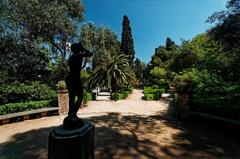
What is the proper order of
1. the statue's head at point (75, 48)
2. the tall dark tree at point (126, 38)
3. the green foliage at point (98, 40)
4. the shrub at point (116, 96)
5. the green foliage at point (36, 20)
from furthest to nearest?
the tall dark tree at point (126, 38)
the green foliage at point (98, 40)
the shrub at point (116, 96)
the green foliage at point (36, 20)
the statue's head at point (75, 48)

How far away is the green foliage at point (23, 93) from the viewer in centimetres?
1145

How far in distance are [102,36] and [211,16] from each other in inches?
580

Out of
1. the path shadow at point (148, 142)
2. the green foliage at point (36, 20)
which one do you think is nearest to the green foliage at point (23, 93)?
the path shadow at point (148, 142)

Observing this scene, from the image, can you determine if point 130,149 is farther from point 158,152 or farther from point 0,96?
point 0,96

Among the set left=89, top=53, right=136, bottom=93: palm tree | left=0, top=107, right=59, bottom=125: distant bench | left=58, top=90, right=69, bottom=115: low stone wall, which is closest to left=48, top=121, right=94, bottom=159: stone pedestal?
left=0, top=107, right=59, bottom=125: distant bench

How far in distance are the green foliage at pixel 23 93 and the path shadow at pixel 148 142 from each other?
16.0 ft

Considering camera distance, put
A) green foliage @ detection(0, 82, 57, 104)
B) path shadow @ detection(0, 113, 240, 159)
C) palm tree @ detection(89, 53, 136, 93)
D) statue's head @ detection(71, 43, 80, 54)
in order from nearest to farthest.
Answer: statue's head @ detection(71, 43, 80, 54) < path shadow @ detection(0, 113, 240, 159) < green foliage @ detection(0, 82, 57, 104) < palm tree @ detection(89, 53, 136, 93)

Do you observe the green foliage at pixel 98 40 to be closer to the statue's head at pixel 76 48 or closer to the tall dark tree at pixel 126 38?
the tall dark tree at pixel 126 38

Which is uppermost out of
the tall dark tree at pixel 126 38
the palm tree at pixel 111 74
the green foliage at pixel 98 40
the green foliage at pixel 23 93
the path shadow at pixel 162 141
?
the tall dark tree at pixel 126 38

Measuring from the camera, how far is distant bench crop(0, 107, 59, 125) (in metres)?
9.11

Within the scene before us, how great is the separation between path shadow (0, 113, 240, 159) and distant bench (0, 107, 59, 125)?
7.91 feet

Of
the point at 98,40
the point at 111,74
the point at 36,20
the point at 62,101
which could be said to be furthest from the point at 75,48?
the point at 98,40

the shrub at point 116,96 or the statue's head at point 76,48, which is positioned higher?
the statue's head at point 76,48

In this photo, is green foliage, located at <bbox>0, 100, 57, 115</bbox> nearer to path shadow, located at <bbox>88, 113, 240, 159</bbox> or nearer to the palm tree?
path shadow, located at <bbox>88, 113, 240, 159</bbox>
